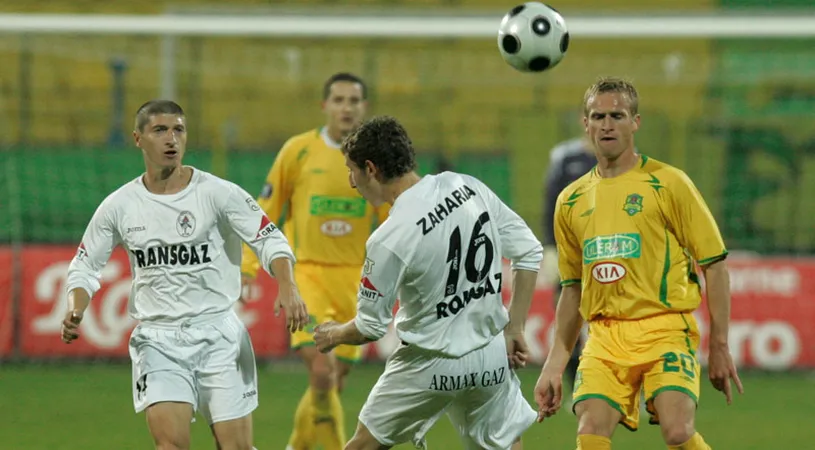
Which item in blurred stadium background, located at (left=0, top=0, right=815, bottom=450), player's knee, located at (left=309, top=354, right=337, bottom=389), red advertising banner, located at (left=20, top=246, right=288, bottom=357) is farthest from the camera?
red advertising banner, located at (left=20, top=246, right=288, bottom=357)

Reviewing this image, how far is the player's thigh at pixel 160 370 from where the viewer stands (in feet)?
20.6

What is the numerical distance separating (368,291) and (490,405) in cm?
84

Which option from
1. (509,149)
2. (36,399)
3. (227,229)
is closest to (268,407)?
(36,399)

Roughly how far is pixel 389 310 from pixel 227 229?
54.0 inches

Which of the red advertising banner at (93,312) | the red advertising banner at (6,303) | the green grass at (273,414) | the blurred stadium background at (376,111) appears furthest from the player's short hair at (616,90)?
the red advertising banner at (6,303)

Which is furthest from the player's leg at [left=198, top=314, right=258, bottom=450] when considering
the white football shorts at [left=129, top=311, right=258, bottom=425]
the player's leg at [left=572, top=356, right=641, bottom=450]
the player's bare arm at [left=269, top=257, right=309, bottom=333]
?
the player's leg at [left=572, top=356, right=641, bottom=450]

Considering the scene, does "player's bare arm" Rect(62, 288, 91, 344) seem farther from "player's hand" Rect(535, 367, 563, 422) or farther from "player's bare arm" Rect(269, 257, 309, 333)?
"player's hand" Rect(535, 367, 563, 422)

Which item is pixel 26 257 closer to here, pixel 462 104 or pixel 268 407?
pixel 268 407

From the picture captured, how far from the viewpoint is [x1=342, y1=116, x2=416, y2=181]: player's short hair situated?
5.69 metres

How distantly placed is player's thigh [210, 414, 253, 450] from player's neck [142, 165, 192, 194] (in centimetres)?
122

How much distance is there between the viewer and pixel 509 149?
19312 millimetres

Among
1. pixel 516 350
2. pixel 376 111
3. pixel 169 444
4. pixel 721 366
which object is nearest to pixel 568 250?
pixel 516 350

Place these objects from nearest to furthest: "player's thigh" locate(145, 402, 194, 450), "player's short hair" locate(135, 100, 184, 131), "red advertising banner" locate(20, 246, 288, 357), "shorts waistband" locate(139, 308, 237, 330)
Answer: "player's thigh" locate(145, 402, 194, 450), "shorts waistband" locate(139, 308, 237, 330), "player's short hair" locate(135, 100, 184, 131), "red advertising banner" locate(20, 246, 288, 357)

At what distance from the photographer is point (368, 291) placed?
566 centimetres
